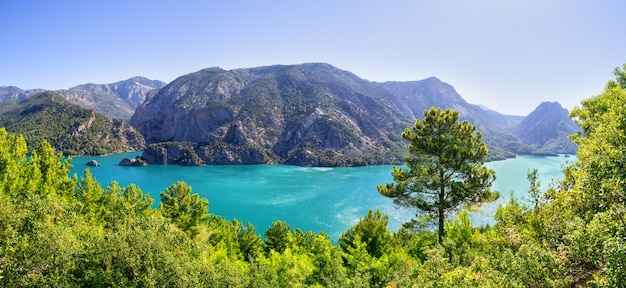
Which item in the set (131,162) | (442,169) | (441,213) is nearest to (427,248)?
(442,169)

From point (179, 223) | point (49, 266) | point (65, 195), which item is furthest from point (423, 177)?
point (65, 195)

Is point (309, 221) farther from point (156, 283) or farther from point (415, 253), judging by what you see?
point (156, 283)

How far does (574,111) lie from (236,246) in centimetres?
3254

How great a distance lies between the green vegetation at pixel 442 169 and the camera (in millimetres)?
20375

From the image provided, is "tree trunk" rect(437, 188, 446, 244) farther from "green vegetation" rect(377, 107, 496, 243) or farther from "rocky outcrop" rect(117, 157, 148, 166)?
"rocky outcrop" rect(117, 157, 148, 166)

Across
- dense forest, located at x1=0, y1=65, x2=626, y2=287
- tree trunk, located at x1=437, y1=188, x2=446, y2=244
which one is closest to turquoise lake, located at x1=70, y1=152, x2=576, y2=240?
tree trunk, located at x1=437, y1=188, x2=446, y2=244

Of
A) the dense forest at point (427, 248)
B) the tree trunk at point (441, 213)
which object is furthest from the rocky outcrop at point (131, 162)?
the tree trunk at point (441, 213)

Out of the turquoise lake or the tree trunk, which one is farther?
the turquoise lake

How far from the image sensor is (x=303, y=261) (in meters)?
19.1

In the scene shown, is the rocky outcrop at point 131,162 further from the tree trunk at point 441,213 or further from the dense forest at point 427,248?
the tree trunk at point 441,213

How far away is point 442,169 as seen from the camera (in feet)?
69.2

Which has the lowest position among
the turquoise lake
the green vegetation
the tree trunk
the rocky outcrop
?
the turquoise lake

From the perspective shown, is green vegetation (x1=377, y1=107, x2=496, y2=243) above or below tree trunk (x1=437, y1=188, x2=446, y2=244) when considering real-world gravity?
above

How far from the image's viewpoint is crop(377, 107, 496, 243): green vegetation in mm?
20375
